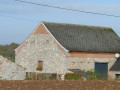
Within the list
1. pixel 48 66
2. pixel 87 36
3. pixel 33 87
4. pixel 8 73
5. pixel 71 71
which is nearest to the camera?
pixel 33 87

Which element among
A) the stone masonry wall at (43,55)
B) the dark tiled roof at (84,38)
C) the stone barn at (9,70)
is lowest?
the stone barn at (9,70)

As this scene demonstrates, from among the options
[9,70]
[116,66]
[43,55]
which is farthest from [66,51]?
[9,70]

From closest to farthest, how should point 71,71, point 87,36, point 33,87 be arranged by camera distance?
point 33,87 < point 71,71 < point 87,36

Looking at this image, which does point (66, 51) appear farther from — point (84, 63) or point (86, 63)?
point (86, 63)

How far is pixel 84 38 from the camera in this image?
37094 millimetres

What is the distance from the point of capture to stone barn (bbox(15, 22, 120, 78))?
3403cm

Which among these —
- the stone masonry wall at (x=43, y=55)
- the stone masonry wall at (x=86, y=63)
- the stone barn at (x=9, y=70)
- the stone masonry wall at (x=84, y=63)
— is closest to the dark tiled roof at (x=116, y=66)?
the stone masonry wall at (x=86, y=63)

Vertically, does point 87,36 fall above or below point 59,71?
above

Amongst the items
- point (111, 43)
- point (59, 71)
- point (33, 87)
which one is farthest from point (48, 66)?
point (33, 87)

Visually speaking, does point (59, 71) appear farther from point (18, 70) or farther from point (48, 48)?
point (18, 70)

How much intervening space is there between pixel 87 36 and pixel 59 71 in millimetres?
6094

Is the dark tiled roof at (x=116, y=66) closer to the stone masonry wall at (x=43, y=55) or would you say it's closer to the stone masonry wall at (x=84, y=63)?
the stone masonry wall at (x=84, y=63)

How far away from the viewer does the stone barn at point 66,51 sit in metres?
34.0

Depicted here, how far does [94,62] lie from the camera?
35.8m
